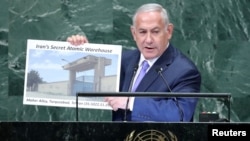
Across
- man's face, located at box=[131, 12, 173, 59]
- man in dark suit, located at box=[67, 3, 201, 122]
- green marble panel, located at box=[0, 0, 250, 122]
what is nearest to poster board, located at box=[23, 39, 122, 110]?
man in dark suit, located at box=[67, 3, 201, 122]

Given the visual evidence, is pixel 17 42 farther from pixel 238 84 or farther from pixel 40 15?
pixel 238 84

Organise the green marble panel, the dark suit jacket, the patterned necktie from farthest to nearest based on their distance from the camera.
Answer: the green marble panel, the patterned necktie, the dark suit jacket

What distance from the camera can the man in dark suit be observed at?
14.8 ft

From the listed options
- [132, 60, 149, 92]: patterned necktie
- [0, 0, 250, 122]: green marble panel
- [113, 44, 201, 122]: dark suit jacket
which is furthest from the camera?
[0, 0, 250, 122]: green marble panel

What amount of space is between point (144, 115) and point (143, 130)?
1829mm

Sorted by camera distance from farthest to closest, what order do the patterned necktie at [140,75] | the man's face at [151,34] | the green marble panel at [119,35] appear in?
the green marble panel at [119,35]
the man's face at [151,34]
the patterned necktie at [140,75]

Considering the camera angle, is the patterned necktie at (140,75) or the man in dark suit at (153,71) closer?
the man in dark suit at (153,71)

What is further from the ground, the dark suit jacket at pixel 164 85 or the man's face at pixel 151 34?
the man's face at pixel 151 34

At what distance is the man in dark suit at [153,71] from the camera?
4.50 meters

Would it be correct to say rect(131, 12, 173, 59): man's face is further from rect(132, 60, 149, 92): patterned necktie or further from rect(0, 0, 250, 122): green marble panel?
rect(0, 0, 250, 122): green marble panel

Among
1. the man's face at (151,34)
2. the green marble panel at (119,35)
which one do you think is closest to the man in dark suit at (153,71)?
the man's face at (151,34)

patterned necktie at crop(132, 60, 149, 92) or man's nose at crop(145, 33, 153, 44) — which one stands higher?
man's nose at crop(145, 33, 153, 44)

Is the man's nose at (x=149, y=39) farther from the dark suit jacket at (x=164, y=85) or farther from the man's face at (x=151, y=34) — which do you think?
the dark suit jacket at (x=164, y=85)

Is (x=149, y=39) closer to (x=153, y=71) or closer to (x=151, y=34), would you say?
(x=151, y=34)
